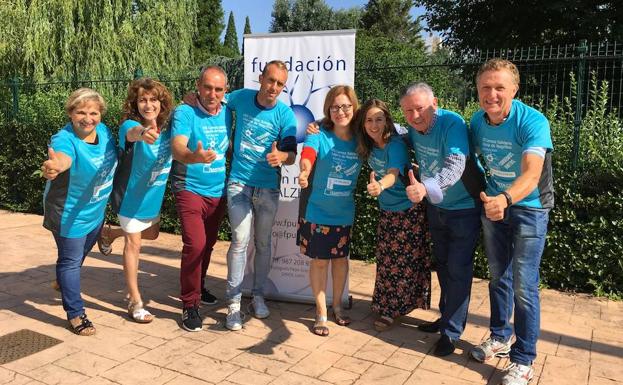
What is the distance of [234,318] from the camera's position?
3809mm

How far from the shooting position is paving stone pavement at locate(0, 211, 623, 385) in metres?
3.09

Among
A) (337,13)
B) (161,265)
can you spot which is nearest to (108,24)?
(161,265)

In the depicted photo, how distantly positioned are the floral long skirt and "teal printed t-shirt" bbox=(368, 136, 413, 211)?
0.20 ft

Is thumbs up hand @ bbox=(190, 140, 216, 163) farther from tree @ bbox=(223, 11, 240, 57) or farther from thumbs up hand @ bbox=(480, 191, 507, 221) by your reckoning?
tree @ bbox=(223, 11, 240, 57)

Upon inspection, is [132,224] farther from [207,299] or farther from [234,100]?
[234,100]

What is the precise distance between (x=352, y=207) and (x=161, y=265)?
267cm

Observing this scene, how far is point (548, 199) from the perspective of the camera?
2953mm

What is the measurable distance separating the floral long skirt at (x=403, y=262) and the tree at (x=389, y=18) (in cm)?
4345

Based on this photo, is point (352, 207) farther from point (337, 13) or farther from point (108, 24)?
point (337, 13)

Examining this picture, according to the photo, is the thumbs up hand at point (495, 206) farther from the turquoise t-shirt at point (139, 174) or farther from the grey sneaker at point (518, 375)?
the turquoise t-shirt at point (139, 174)

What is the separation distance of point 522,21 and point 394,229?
13052 mm

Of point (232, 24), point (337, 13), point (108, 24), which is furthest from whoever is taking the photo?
point (232, 24)

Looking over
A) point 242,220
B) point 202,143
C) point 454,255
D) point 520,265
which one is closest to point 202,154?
point 202,143

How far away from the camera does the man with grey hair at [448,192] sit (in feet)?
10.1
